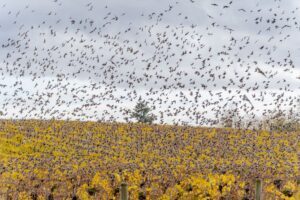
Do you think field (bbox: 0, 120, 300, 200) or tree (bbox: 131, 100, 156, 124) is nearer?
field (bbox: 0, 120, 300, 200)

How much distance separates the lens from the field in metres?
17.3

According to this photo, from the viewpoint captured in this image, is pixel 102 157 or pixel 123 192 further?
pixel 102 157

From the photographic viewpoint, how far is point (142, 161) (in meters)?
31.1

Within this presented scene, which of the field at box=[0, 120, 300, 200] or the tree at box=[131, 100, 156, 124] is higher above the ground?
the tree at box=[131, 100, 156, 124]

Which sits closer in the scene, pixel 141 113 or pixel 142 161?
pixel 142 161

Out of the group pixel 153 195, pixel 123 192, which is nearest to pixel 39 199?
pixel 153 195

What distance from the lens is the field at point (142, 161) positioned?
680 inches

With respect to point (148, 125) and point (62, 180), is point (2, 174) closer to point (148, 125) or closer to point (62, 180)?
point (62, 180)

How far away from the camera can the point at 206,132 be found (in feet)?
150

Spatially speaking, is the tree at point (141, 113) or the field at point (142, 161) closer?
the field at point (142, 161)

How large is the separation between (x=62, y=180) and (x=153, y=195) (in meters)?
5.16

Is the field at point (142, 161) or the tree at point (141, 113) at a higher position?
the tree at point (141, 113)

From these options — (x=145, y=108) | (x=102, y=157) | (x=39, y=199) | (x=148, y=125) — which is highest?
(x=145, y=108)

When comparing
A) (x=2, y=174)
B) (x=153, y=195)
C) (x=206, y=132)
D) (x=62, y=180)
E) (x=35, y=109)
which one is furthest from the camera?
(x=35, y=109)
